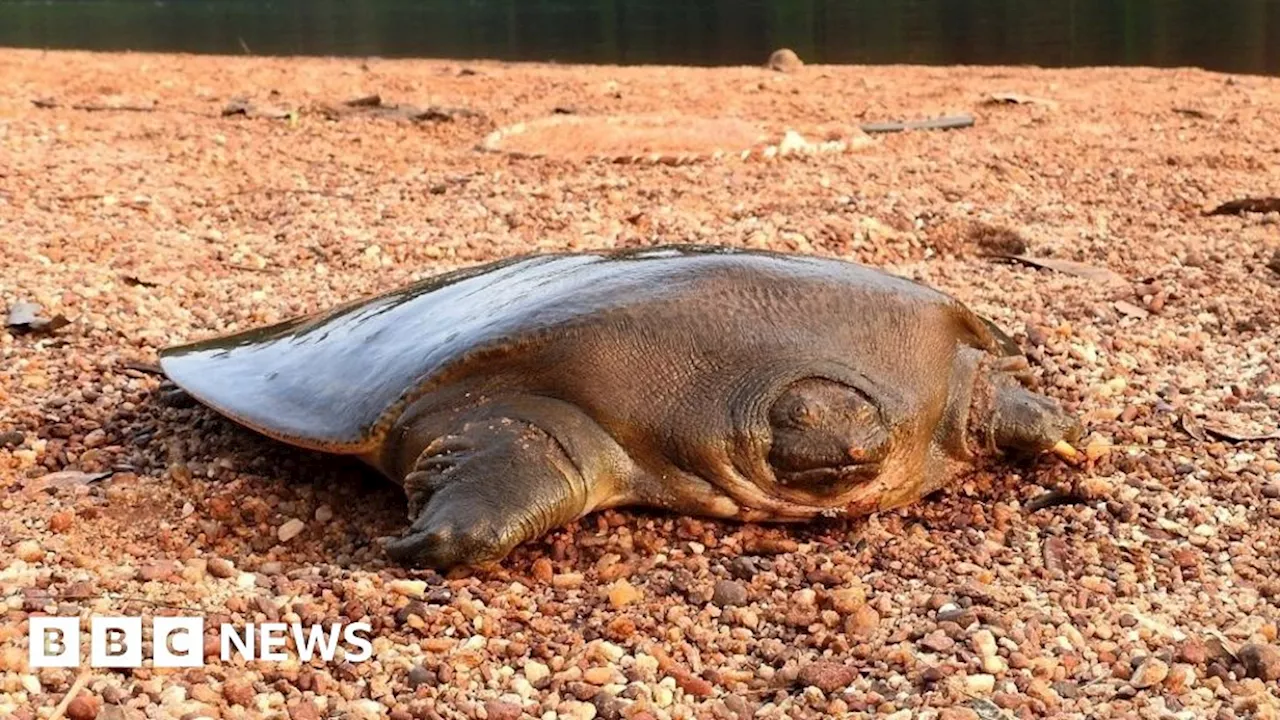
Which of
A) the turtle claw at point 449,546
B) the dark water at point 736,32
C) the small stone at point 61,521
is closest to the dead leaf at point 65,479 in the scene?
the small stone at point 61,521

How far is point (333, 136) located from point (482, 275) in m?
4.59

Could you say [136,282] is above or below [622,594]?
above

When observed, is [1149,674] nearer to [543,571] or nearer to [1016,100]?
[543,571]

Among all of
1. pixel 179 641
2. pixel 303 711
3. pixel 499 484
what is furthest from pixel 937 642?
pixel 179 641

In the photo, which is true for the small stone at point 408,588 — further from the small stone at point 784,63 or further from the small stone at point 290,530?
the small stone at point 784,63

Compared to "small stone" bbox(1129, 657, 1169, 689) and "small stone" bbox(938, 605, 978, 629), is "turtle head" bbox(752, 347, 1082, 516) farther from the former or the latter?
"small stone" bbox(1129, 657, 1169, 689)

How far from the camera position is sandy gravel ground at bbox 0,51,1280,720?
175cm

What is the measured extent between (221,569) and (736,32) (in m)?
20.3

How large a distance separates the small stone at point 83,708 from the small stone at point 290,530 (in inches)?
29.7

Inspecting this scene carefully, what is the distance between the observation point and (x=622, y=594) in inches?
79.7

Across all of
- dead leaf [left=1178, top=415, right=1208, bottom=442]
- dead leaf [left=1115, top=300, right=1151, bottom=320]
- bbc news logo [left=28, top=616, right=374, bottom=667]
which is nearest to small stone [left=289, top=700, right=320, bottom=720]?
bbc news logo [left=28, top=616, right=374, bottom=667]

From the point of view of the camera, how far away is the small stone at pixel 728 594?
202 centimetres

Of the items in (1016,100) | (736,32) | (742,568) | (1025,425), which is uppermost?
(736,32)

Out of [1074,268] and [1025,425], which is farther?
[1074,268]
